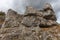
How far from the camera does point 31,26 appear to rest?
41125 millimetres

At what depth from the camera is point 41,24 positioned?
43844 millimetres

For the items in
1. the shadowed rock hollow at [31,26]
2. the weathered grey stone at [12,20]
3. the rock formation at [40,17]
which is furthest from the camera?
the rock formation at [40,17]

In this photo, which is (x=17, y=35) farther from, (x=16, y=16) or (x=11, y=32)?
(x=16, y=16)

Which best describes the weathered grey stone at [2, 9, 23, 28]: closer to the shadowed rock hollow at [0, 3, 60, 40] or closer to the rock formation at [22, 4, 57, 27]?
the shadowed rock hollow at [0, 3, 60, 40]

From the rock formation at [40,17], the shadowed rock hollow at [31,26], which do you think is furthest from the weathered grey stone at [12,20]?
the rock formation at [40,17]

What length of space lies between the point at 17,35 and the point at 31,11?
1012 centimetres

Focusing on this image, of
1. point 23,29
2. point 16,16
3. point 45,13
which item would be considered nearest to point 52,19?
point 45,13

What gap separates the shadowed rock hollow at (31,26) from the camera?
35.4 m

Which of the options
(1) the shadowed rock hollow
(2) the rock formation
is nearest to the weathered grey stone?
(1) the shadowed rock hollow

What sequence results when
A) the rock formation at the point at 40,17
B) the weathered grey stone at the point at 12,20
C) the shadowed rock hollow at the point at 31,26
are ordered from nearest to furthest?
the shadowed rock hollow at the point at 31,26 → the weathered grey stone at the point at 12,20 → the rock formation at the point at 40,17

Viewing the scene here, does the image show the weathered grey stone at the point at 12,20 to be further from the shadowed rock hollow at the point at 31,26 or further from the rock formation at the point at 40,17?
the rock formation at the point at 40,17

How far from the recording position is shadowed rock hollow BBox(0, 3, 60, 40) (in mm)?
35375

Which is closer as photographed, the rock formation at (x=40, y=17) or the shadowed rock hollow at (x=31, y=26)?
the shadowed rock hollow at (x=31, y=26)

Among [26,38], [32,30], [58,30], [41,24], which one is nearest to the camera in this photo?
[26,38]
